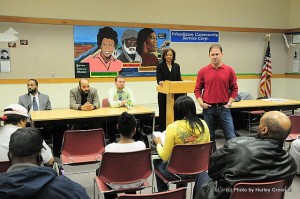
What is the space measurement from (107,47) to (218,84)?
12.4 ft

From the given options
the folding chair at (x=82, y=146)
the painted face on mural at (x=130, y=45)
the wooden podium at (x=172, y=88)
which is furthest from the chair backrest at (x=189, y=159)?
the painted face on mural at (x=130, y=45)

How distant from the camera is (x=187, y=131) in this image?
2680 millimetres

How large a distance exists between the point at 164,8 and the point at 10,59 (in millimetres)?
3696

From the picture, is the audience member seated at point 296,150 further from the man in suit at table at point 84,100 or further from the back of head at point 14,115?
the back of head at point 14,115

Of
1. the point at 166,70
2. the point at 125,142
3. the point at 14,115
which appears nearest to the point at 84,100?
the point at 166,70

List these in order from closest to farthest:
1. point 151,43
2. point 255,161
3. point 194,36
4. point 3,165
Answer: point 255,161, point 3,165, point 151,43, point 194,36

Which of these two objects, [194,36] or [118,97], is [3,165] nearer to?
[118,97]

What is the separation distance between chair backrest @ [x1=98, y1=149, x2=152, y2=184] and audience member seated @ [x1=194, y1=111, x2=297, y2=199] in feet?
2.59

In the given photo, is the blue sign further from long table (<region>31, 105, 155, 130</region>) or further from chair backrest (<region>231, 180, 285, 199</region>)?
chair backrest (<region>231, 180, 285, 199</region>)

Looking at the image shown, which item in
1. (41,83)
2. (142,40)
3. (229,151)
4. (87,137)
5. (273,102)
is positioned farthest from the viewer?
(142,40)

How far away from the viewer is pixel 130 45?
7215mm

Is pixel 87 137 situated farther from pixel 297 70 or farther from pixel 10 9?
pixel 297 70

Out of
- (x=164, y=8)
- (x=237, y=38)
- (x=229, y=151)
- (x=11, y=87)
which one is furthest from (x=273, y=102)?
(x=11, y=87)

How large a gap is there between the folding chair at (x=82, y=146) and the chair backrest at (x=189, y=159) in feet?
3.27
